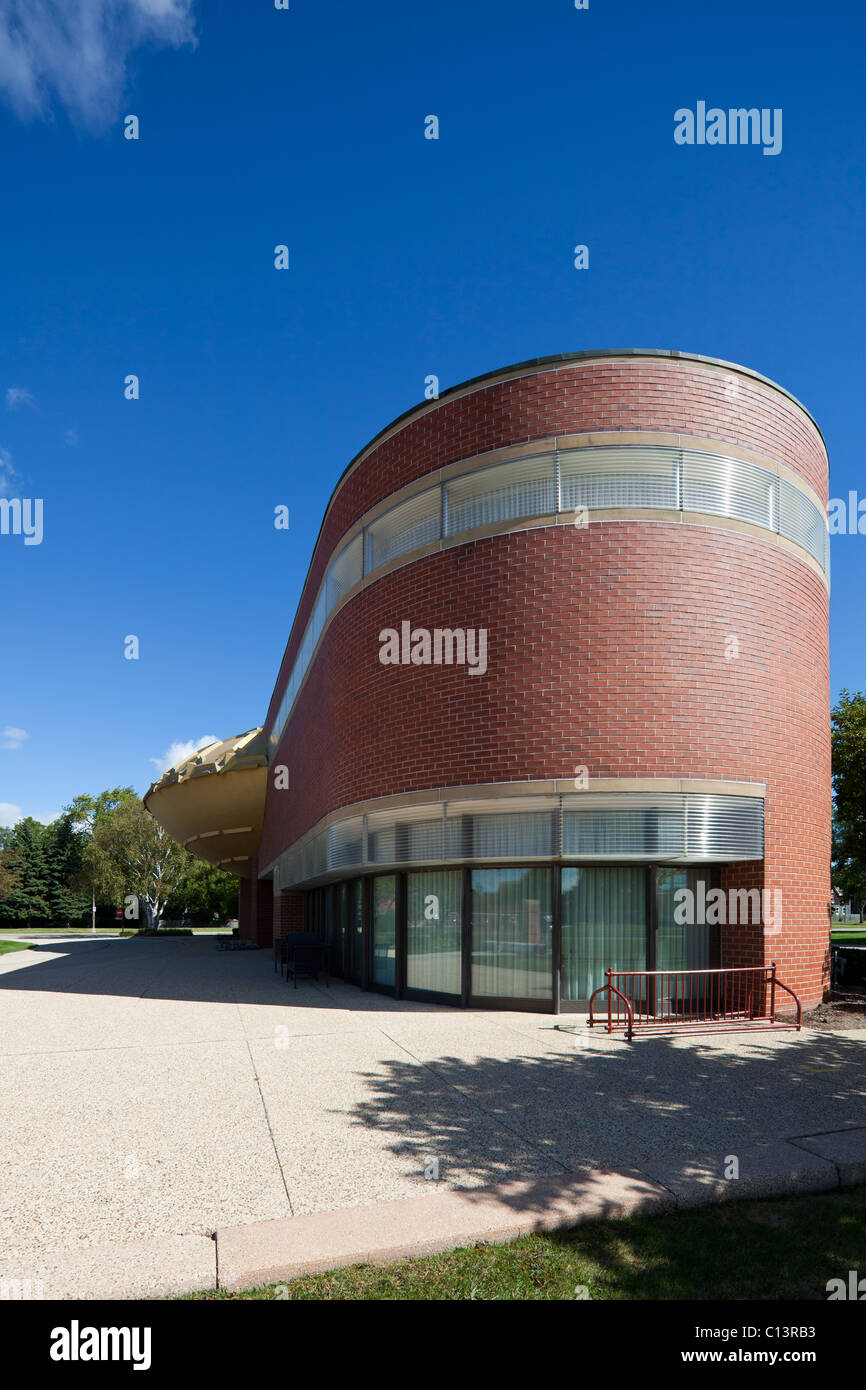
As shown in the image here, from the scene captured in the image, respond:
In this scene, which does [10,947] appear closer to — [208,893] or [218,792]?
[218,792]

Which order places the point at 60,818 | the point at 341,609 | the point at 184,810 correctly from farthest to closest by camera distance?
the point at 60,818, the point at 184,810, the point at 341,609

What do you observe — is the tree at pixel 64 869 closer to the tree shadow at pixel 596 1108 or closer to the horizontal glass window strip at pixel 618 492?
the horizontal glass window strip at pixel 618 492

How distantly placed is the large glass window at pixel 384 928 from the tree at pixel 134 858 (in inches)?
2019

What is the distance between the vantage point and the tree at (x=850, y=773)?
27.6m

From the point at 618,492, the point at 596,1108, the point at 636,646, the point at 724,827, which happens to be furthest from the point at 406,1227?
the point at 618,492

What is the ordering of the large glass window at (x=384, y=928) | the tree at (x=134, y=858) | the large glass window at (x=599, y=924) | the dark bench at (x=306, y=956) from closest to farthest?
the large glass window at (x=599, y=924), the large glass window at (x=384, y=928), the dark bench at (x=306, y=956), the tree at (x=134, y=858)

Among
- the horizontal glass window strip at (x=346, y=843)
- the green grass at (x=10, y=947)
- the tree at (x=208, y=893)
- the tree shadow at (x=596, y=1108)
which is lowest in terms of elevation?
the tree at (x=208, y=893)

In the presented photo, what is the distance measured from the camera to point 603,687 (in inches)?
520

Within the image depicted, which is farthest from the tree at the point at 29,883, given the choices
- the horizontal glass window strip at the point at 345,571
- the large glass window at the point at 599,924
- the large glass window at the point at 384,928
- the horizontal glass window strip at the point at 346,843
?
A: the large glass window at the point at 599,924

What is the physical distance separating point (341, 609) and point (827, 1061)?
1202cm
